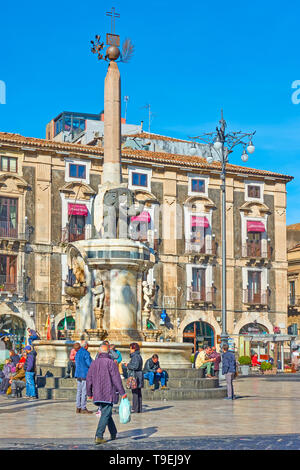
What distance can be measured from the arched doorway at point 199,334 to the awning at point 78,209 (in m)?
9.59

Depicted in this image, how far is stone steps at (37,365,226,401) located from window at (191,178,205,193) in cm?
3186

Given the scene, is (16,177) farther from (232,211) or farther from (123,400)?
(123,400)

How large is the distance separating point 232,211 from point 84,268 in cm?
3225

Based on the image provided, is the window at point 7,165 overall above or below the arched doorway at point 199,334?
above

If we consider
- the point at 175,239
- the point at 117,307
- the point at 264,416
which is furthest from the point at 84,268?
the point at 175,239

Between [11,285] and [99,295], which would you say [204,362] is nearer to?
[99,295]

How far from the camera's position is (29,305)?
48.9 meters

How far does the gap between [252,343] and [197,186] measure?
1064cm

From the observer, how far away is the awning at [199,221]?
5453cm

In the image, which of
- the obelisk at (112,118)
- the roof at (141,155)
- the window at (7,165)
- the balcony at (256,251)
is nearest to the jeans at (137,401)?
the obelisk at (112,118)

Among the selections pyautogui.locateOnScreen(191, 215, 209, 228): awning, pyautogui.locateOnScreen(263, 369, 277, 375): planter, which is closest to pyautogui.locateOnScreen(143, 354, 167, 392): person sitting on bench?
pyautogui.locateOnScreen(263, 369, 277, 375): planter

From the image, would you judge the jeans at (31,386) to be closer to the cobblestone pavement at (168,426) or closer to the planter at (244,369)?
the cobblestone pavement at (168,426)

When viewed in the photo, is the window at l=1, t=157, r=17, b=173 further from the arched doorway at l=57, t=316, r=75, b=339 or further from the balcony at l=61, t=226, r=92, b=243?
the arched doorway at l=57, t=316, r=75, b=339

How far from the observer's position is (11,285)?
4850 cm
